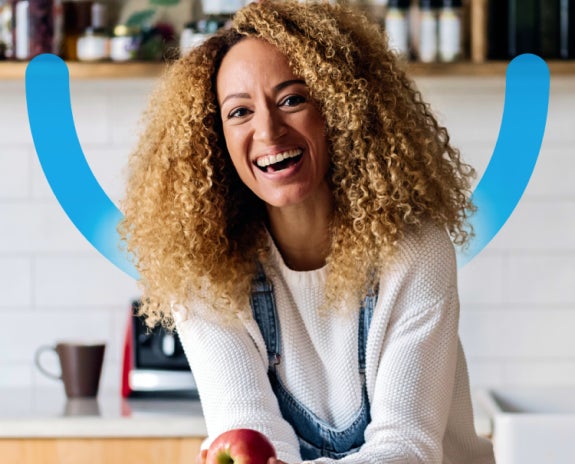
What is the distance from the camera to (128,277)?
2.67 m

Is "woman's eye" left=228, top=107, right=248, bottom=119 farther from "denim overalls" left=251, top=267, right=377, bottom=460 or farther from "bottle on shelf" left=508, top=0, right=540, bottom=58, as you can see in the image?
"bottle on shelf" left=508, top=0, right=540, bottom=58

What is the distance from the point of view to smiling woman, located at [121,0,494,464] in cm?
147

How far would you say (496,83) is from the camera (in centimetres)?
260

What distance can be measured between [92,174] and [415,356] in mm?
1209

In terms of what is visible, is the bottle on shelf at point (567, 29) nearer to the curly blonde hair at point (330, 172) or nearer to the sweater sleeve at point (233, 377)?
the curly blonde hair at point (330, 172)

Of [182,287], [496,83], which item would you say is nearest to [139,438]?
[182,287]

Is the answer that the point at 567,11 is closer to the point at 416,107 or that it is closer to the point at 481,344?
the point at 481,344

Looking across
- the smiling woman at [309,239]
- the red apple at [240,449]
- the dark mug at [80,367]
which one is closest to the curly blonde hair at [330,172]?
the smiling woman at [309,239]

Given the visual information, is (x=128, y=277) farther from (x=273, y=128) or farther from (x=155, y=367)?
(x=273, y=128)

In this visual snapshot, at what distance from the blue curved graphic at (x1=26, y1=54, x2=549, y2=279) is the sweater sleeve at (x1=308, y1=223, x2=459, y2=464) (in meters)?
1.01

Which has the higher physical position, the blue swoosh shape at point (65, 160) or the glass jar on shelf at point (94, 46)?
the glass jar on shelf at point (94, 46)

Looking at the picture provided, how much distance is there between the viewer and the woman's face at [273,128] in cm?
146

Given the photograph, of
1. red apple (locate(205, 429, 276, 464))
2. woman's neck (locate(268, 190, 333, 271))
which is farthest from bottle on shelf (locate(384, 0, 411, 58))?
red apple (locate(205, 429, 276, 464))

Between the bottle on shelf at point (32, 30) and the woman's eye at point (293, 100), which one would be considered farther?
the bottle on shelf at point (32, 30)
